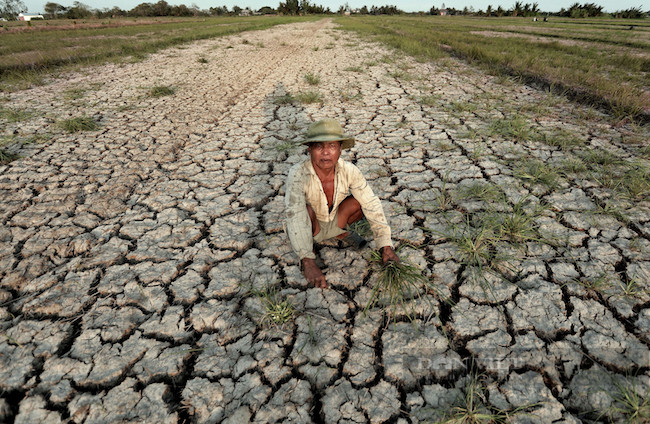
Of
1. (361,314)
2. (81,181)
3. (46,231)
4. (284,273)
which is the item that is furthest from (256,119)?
(361,314)

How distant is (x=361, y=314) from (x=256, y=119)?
3.28m

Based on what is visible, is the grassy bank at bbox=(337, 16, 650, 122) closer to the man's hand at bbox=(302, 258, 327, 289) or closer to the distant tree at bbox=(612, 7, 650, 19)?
the man's hand at bbox=(302, 258, 327, 289)

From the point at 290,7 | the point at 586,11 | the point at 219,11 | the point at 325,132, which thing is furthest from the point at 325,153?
the point at 219,11

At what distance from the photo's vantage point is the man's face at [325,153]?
148 cm

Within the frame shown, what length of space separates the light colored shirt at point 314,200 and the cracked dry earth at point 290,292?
254 mm

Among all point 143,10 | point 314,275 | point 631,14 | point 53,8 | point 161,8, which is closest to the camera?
point 314,275

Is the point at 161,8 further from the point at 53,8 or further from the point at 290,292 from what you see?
the point at 290,292

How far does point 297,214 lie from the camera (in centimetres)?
157

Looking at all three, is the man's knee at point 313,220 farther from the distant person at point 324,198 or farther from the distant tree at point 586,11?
the distant tree at point 586,11

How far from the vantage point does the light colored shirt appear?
Answer: 5.16 ft

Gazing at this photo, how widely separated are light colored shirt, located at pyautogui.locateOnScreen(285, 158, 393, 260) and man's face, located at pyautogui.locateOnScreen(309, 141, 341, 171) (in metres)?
0.10

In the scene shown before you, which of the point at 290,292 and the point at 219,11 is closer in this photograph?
the point at 290,292

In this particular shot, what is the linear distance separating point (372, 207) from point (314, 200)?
0.33 metres

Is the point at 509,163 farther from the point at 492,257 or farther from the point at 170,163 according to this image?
the point at 170,163
